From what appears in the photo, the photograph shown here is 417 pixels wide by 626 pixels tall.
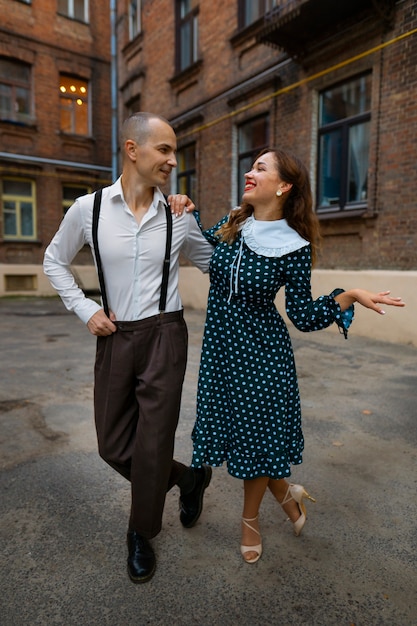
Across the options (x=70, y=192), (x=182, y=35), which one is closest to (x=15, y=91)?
(x=70, y=192)

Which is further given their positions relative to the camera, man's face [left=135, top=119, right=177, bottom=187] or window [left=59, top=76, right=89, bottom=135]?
window [left=59, top=76, right=89, bottom=135]

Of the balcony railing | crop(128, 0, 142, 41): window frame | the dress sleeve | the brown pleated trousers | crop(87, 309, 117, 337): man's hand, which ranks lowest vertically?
the brown pleated trousers

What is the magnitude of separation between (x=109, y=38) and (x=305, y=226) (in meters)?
17.7

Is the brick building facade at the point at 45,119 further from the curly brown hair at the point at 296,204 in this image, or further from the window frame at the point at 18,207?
the curly brown hair at the point at 296,204

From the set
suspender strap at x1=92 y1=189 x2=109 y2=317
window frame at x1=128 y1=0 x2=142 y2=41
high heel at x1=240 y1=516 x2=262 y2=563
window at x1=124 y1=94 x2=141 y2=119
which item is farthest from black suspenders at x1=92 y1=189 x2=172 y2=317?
window frame at x1=128 y1=0 x2=142 y2=41

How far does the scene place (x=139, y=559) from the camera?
1955 millimetres

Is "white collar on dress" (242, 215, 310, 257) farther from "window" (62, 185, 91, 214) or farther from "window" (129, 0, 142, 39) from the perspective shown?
"window" (62, 185, 91, 214)

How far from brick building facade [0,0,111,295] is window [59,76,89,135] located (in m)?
0.03

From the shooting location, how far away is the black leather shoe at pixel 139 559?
192cm

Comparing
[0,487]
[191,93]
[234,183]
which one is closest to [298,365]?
[0,487]

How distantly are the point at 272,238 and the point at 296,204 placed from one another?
23 centimetres

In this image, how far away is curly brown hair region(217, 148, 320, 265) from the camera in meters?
2.02

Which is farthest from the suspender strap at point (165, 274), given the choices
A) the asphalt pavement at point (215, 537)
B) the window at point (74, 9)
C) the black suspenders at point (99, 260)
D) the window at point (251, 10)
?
the window at point (74, 9)

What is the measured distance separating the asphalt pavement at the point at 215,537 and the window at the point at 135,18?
1348cm
